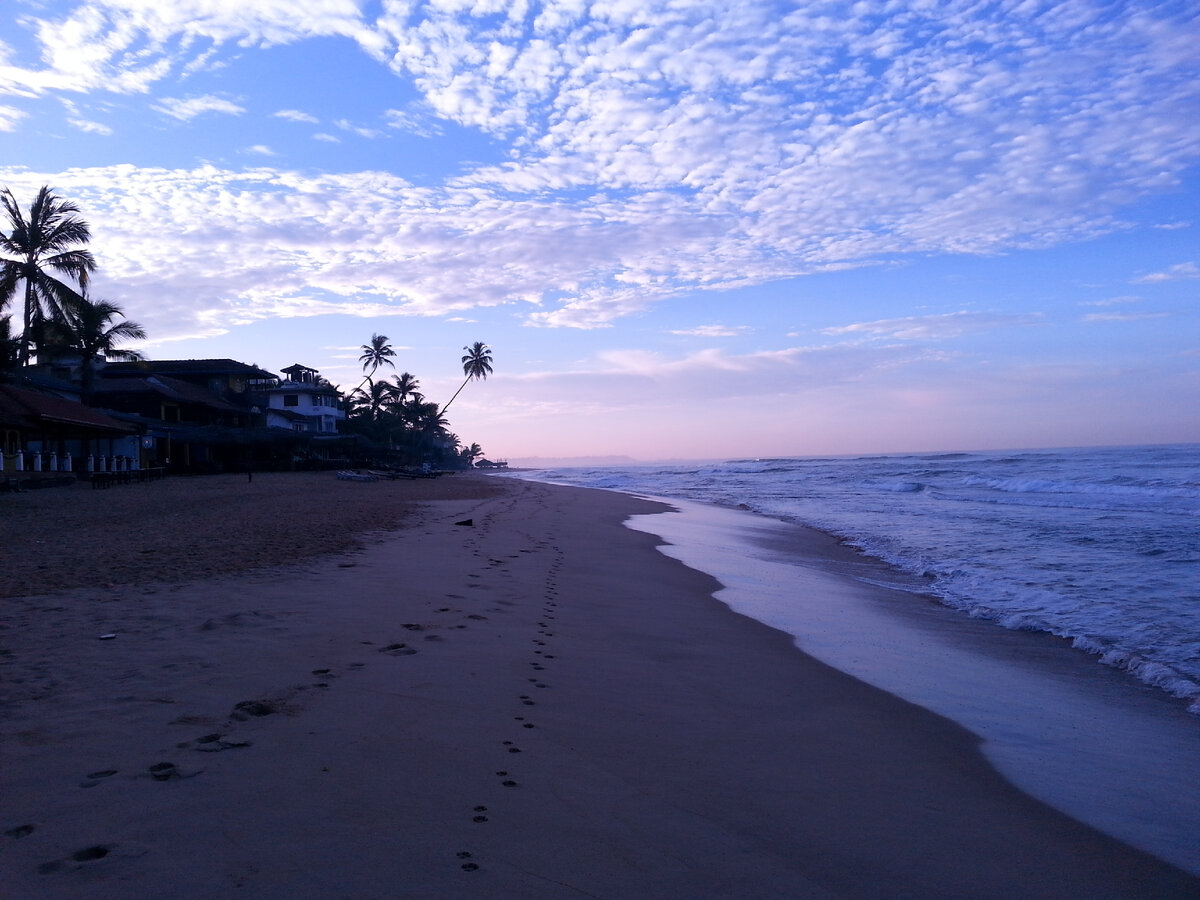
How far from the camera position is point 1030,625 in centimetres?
855

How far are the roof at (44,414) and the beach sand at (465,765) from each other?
60.2 ft

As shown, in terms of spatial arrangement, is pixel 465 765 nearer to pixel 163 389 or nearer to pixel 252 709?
pixel 252 709

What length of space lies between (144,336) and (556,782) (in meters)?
39.4

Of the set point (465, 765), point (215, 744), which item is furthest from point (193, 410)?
point (465, 765)

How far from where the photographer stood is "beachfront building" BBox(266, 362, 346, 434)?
57.6 m

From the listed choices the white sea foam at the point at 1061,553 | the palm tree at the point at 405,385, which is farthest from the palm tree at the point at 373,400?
the white sea foam at the point at 1061,553

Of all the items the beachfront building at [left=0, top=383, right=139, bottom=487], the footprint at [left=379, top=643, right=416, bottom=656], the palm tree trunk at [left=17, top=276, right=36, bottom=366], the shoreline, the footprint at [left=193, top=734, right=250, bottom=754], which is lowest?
the shoreline

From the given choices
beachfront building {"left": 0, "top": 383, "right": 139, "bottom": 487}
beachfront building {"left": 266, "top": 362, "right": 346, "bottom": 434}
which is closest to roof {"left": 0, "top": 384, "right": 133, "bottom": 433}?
beachfront building {"left": 0, "top": 383, "right": 139, "bottom": 487}

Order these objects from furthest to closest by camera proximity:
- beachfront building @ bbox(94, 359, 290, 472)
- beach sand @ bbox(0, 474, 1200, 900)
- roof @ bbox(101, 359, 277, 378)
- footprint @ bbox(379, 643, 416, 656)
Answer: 1. roof @ bbox(101, 359, 277, 378)
2. beachfront building @ bbox(94, 359, 290, 472)
3. footprint @ bbox(379, 643, 416, 656)
4. beach sand @ bbox(0, 474, 1200, 900)

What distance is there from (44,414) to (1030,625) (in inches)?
1054

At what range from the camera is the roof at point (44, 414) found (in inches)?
883

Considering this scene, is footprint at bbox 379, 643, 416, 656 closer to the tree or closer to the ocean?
the ocean

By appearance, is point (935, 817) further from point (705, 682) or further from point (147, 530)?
point (147, 530)

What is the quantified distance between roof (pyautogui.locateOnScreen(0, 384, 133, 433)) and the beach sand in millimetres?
18354
